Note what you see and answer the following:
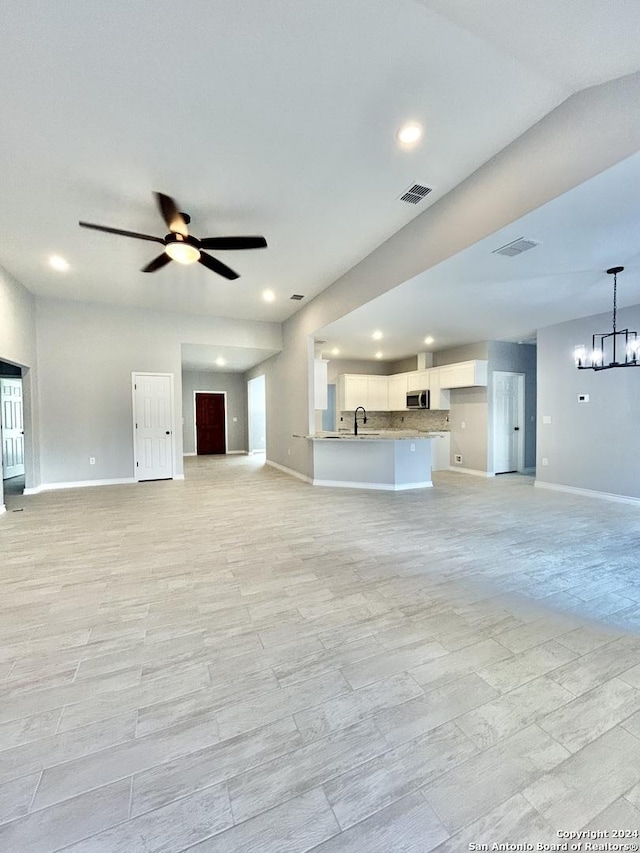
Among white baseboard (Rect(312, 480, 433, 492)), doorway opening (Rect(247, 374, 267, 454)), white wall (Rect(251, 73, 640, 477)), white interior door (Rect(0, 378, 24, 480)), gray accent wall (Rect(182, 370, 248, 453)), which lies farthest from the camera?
doorway opening (Rect(247, 374, 267, 454))

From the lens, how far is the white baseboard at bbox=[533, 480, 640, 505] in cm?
511

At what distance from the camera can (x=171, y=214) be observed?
3080 mm

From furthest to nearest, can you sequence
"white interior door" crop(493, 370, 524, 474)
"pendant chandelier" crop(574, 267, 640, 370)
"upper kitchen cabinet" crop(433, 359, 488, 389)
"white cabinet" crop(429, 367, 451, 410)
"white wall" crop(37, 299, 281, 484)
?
"white cabinet" crop(429, 367, 451, 410)
"white interior door" crop(493, 370, 524, 474)
"upper kitchen cabinet" crop(433, 359, 488, 389)
"white wall" crop(37, 299, 281, 484)
"pendant chandelier" crop(574, 267, 640, 370)

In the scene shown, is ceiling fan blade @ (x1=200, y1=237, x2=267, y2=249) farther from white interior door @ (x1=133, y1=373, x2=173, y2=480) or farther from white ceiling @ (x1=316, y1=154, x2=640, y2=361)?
white interior door @ (x1=133, y1=373, x2=173, y2=480)

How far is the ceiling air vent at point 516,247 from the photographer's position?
3119 millimetres

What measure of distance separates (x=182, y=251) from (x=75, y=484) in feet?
16.4

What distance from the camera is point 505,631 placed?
6.84 feet

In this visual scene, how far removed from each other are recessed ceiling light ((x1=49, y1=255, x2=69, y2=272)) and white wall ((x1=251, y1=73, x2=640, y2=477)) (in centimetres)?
373

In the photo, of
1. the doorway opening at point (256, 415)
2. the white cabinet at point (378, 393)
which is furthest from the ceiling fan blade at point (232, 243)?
the doorway opening at point (256, 415)

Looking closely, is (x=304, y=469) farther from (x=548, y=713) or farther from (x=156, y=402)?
(x=548, y=713)

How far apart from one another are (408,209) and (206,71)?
6.86ft

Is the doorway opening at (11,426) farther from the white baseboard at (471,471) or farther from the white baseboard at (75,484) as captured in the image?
the white baseboard at (471,471)

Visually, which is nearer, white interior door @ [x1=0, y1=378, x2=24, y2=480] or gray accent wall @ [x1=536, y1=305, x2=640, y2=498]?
gray accent wall @ [x1=536, y1=305, x2=640, y2=498]

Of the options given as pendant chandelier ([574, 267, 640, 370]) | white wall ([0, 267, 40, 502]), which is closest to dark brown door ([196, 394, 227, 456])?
white wall ([0, 267, 40, 502])
